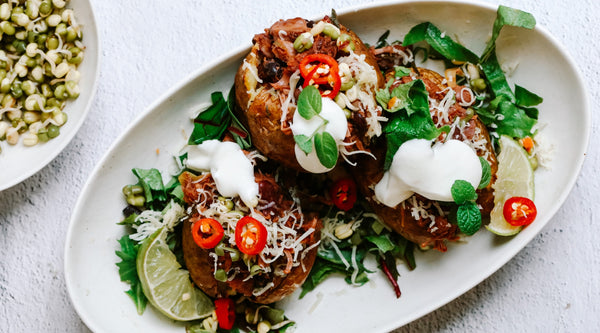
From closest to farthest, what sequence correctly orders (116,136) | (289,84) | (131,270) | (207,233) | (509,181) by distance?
(289,84), (207,233), (509,181), (131,270), (116,136)

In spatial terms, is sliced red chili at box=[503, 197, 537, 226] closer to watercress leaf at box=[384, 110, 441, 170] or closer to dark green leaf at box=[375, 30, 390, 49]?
watercress leaf at box=[384, 110, 441, 170]

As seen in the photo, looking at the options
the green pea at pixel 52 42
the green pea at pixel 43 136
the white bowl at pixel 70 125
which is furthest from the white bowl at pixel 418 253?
the green pea at pixel 52 42

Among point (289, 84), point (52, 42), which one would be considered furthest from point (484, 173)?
point (52, 42)

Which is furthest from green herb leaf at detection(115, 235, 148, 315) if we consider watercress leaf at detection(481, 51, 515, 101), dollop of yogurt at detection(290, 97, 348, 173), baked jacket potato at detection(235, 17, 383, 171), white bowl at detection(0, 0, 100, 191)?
watercress leaf at detection(481, 51, 515, 101)

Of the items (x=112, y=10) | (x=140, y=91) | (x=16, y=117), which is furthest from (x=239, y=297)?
(x=112, y=10)

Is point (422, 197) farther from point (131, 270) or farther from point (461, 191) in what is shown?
point (131, 270)

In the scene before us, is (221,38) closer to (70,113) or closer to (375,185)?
(70,113)
